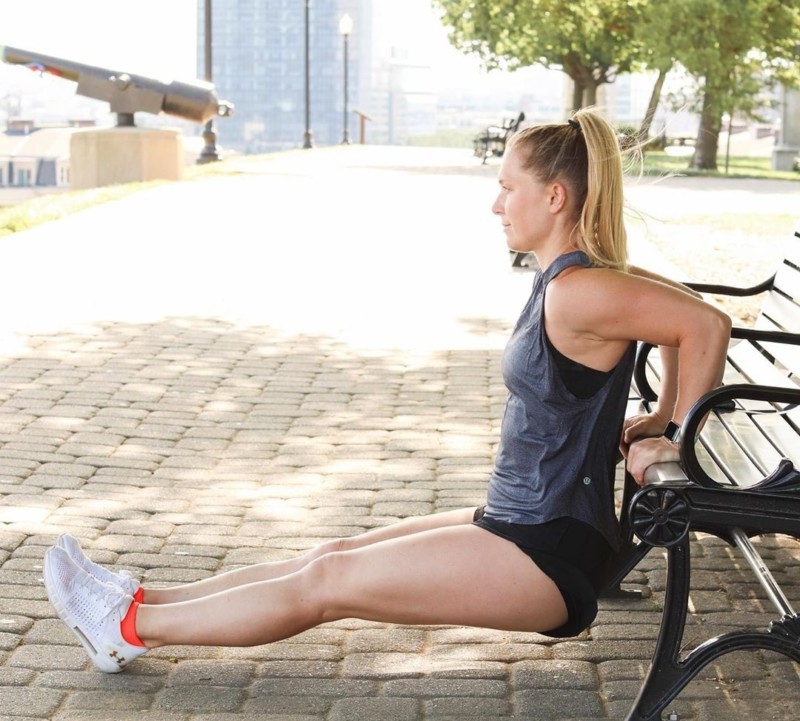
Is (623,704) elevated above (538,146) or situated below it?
below

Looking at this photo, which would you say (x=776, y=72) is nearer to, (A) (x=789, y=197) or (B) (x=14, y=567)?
(A) (x=789, y=197)

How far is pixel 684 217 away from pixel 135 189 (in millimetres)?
7344

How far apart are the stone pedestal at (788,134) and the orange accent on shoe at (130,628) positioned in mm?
36934

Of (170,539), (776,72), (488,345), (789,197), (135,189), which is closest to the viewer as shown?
(170,539)

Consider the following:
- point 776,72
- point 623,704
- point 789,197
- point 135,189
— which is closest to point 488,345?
point 623,704

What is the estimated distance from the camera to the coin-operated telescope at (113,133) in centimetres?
2122

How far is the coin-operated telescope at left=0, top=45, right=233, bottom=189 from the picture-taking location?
2122cm

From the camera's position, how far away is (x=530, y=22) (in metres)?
39.2

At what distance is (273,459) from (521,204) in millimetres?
2861

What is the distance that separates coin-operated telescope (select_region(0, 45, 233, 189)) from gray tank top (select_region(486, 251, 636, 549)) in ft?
60.9

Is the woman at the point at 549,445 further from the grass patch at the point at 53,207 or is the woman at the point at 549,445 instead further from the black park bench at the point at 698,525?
the grass patch at the point at 53,207

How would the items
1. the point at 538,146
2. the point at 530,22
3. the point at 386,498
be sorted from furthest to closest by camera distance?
the point at 530,22, the point at 386,498, the point at 538,146

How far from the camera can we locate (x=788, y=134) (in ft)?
132

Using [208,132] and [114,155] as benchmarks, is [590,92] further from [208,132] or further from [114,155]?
[114,155]
